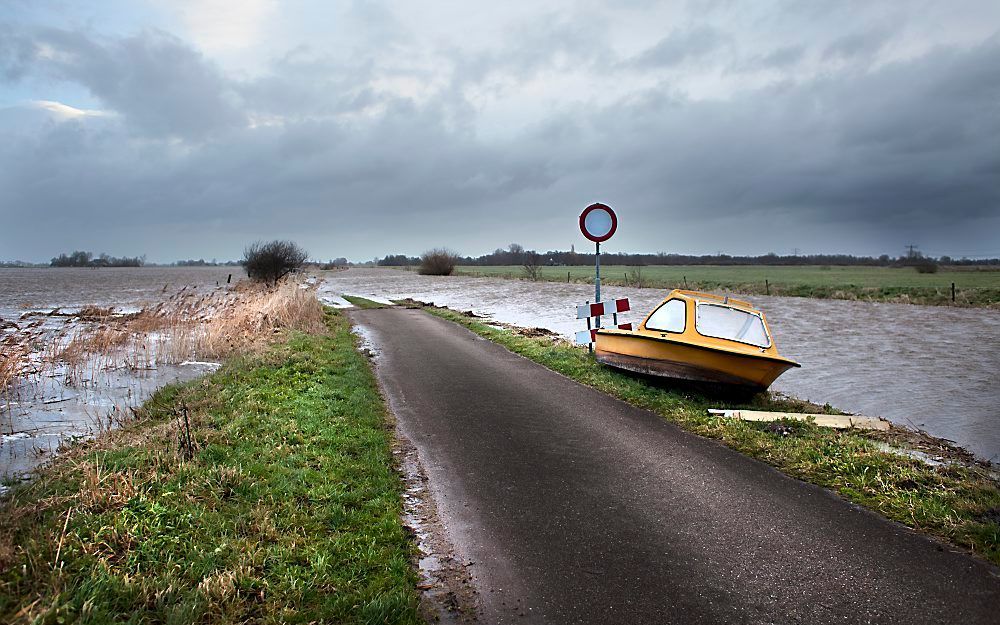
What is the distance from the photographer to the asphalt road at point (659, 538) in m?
3.59

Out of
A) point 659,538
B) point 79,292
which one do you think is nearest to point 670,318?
point 659,538

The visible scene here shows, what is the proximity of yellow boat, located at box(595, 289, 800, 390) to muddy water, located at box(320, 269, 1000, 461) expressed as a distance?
94.8 inches

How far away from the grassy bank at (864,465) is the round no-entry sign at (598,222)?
134 inches

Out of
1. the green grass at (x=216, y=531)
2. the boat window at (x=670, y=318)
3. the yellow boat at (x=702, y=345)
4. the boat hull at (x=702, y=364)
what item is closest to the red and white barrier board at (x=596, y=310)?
the yellow boat at (x=702, y=345)

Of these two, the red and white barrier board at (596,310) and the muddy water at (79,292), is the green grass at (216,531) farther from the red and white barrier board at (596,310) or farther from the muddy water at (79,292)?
the muddy water at (79,292)

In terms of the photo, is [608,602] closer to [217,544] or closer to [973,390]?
[217,544]

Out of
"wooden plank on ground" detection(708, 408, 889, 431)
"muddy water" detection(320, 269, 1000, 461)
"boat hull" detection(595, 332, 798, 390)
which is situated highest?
"boat hull" detection(595, 332, 798, 390)

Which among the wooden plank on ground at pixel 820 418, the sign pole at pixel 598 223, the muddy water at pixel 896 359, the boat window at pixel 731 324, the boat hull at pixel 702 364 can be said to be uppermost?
the sign pole at pixel 598 223

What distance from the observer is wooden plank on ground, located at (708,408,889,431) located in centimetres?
784

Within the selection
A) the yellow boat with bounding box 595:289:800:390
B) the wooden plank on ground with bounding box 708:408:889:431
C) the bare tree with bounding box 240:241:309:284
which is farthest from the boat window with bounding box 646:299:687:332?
the bare tree with bounding box 240:241:309:284

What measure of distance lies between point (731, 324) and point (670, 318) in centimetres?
101

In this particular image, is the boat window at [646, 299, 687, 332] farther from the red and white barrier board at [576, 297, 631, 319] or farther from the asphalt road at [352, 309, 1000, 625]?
the asphalt road at [352, 309, 1000, 625]

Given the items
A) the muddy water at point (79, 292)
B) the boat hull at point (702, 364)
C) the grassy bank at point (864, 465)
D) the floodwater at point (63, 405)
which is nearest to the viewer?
the grassy bank at point (864, 465)

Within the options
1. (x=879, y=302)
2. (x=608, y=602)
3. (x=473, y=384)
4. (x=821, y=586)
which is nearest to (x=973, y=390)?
(x=473, y=384)
